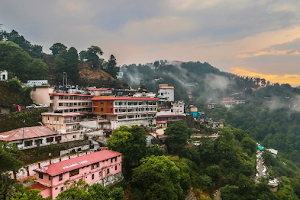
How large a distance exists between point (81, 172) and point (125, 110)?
17.2m

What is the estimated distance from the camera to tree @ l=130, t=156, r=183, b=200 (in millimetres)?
19566

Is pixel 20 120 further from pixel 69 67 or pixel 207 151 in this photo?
pixel 207 151

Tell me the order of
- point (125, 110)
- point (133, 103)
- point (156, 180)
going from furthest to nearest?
point (133, 103), point (125, 110), point (156, 180)

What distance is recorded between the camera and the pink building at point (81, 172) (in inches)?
650

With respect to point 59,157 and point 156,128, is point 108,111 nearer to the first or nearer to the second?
point 156,128

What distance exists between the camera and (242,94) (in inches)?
4535

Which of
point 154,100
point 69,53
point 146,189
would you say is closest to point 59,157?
point 146,189

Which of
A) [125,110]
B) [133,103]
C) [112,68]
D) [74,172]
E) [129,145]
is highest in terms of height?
[112,68]

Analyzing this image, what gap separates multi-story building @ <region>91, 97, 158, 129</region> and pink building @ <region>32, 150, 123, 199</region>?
457 inches

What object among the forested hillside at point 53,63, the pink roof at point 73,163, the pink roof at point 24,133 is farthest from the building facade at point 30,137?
the forested hillside at point 53,63

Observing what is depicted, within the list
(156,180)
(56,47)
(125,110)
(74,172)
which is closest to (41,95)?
(125,110)

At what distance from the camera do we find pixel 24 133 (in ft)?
72.4

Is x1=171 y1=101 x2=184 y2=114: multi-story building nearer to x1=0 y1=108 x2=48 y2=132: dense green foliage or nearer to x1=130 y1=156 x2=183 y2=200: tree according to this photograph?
x1=130 y1=156 x2=183 y2=200: tree

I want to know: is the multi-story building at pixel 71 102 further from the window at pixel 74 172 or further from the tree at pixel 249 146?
the tree at pixel 249 146
